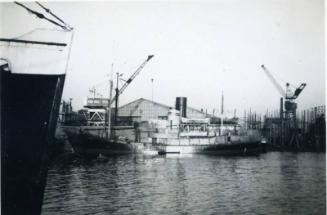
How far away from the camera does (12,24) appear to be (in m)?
4.65

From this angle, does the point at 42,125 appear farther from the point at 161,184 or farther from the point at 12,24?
A: the point at 161,184

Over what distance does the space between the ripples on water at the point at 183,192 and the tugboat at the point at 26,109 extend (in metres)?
1.69

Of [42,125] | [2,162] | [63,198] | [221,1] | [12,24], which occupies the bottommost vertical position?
[63,198]

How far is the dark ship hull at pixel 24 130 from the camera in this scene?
396 cm

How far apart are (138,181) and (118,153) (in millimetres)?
7674

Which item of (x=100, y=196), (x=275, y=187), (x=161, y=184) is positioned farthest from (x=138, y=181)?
(x=275, y=187)

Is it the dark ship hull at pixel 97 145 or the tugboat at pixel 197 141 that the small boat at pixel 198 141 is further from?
the dark ship hull at pixel 97 145

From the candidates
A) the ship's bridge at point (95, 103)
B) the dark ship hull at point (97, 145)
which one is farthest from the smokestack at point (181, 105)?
the ship's bridge at point (95, 103)

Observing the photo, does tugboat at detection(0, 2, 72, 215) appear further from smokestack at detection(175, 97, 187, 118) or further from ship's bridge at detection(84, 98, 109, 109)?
ship's bridge at detection(84, 98, 109, 109)

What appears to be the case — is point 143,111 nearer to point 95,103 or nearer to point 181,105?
point 181,105

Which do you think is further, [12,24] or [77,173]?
[77,173]

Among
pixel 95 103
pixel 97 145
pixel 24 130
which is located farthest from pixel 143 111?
pixel 24 130

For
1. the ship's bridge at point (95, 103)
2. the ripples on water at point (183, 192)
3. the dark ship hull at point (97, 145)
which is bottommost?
the ripples on water at point (183, 192)

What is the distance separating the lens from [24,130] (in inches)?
156
